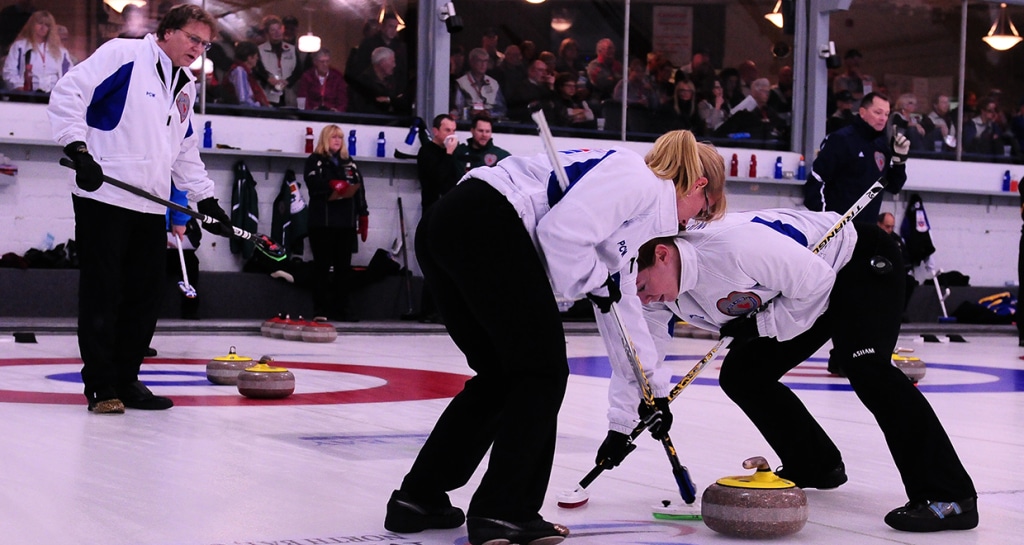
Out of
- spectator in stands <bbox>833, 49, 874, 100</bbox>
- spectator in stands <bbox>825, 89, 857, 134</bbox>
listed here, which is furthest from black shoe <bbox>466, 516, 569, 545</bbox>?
spectator in stands <bbox>833, 49, 874, 100</bbox>

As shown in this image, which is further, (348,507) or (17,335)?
(17,335)

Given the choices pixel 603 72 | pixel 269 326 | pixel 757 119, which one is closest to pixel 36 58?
pixel 269 326

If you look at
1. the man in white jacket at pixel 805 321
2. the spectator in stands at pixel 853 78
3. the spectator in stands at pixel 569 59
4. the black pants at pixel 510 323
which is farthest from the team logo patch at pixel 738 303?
the spectator in stands at pixel 853 78

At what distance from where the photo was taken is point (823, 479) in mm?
3891

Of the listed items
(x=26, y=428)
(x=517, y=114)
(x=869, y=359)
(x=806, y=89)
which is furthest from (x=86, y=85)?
(x=806, y=89)

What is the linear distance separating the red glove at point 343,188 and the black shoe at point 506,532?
9.24 meters

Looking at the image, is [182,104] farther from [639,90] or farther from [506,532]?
[639,90]

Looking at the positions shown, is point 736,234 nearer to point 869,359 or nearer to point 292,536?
point 869,359

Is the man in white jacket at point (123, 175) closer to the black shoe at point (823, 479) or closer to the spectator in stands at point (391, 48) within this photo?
the black shoe at point (823, 479)

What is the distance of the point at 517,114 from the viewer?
1415cm

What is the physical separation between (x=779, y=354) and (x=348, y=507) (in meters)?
1.42

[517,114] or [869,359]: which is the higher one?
[517,114]

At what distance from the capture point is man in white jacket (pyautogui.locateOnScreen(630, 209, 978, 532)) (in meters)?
3.39

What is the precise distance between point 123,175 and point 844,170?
14.7ft
